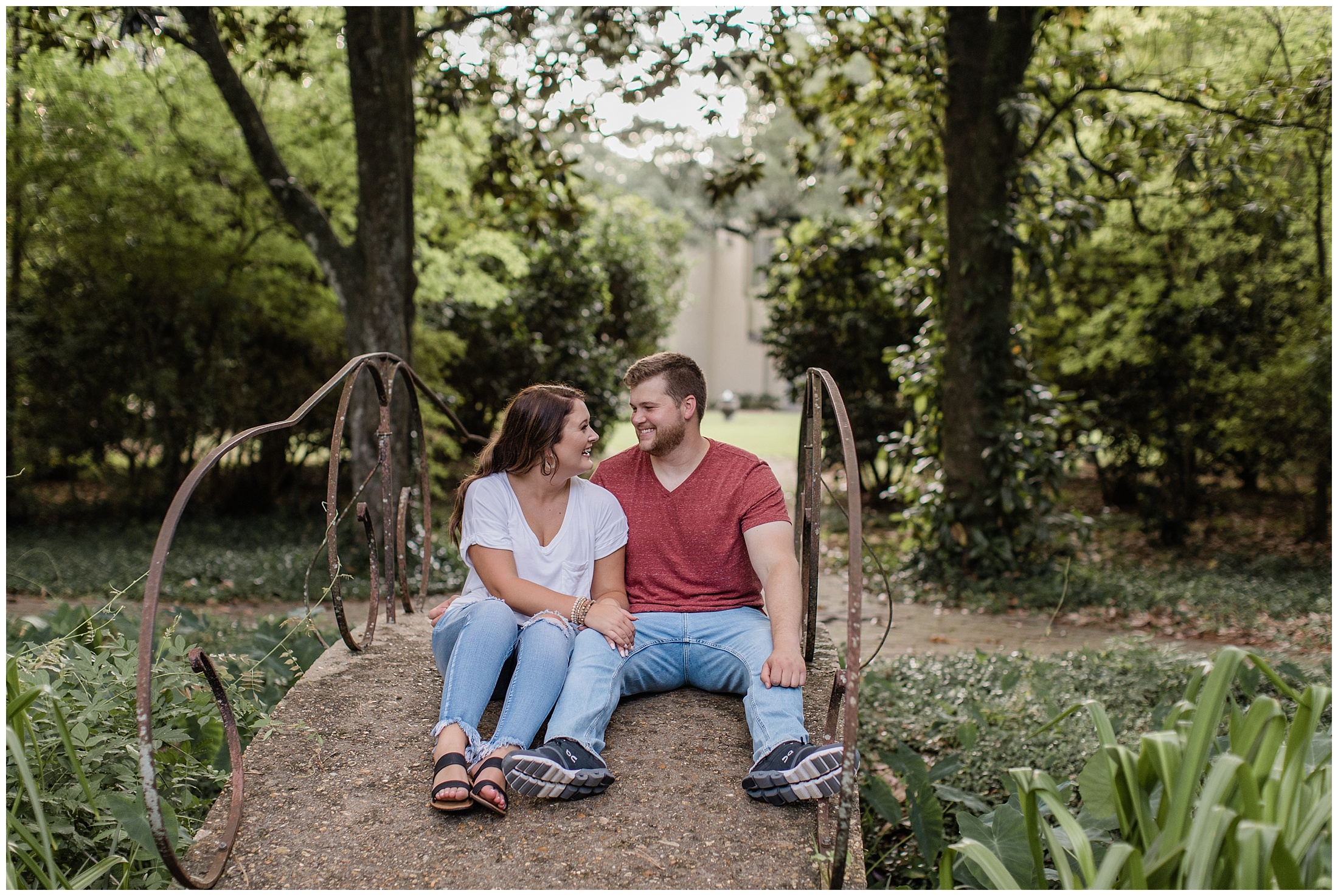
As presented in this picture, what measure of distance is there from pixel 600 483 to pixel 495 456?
0.35 meters

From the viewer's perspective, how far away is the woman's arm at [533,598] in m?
2.63

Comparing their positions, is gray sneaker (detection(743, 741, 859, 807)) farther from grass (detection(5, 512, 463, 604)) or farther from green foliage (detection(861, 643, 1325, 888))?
grass (detection(5, 512, 463, 604))

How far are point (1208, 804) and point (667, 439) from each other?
171 centimetres

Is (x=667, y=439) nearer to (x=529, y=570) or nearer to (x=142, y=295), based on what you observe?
(x=529, y=570)

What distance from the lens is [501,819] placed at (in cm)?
215

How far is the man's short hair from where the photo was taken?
2861 mm

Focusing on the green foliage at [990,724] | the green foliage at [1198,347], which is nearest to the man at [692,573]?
the green foliage at [990,724]

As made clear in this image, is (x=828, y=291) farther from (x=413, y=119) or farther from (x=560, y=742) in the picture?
(x=560, y=742)

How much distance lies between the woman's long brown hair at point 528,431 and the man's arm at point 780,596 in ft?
2.16

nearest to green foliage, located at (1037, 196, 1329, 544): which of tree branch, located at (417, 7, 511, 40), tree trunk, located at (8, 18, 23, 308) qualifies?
tree branch, located at (417, 7, 511, 40)

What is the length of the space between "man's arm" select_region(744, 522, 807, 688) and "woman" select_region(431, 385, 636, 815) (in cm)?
40

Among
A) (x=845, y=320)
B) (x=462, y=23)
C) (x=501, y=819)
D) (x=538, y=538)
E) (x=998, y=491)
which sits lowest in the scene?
(x=501, y=819)

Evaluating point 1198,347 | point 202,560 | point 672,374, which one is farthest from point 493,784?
point 1198,347

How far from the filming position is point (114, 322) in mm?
8281
